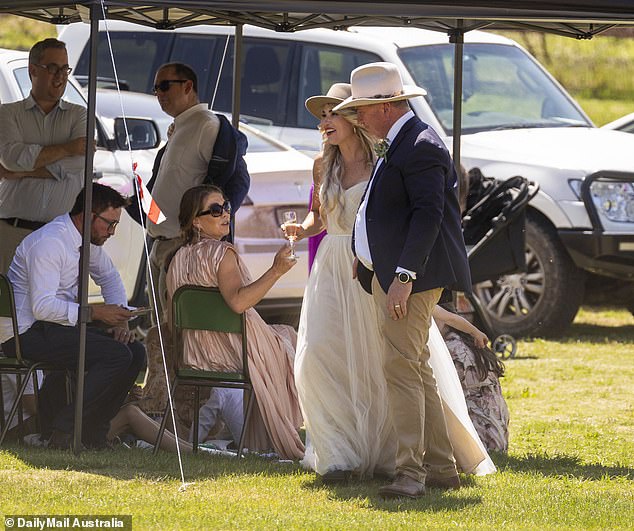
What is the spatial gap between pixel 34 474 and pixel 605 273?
590 centimetres

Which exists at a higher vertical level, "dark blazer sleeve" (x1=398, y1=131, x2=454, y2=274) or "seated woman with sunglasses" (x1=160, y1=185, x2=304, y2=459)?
"dark blazer sleeve" (x1=398, y1=131, x2=454, y2=274)

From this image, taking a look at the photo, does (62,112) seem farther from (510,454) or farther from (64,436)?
(510,454)

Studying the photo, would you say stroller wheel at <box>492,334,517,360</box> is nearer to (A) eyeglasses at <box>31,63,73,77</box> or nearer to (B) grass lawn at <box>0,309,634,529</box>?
(B) grass lawn at <box>0,309,634,529</box>

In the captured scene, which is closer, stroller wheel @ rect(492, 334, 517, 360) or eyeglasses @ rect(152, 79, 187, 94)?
eyeglasses @ rect(152, 79, 187, 94)

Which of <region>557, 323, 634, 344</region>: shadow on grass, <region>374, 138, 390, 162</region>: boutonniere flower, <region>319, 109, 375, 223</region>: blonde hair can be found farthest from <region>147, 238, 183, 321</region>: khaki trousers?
<region>557, 323, 634, 344</region>: shadow on grass

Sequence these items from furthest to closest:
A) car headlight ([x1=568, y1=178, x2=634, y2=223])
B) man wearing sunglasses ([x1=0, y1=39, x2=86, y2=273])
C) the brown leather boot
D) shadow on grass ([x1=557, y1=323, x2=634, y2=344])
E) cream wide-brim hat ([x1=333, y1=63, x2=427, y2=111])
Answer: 1. shadow on grass ([x1=557, y1=323, x2=634, y2=344])
2. car headlight ([x1=568, y1=178, x2=634, y2=223])
3. man wearing sunglasses ([x1=0, y1=39, x2=86, y2=273])
4. cream wide-brim hat ([x1=333, y1=63, x2=427, y2=111])
5. the brown leather boot

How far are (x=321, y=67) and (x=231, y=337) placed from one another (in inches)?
185

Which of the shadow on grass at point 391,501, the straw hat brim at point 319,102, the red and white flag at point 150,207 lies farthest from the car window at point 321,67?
the shadow on grass at point 391,501

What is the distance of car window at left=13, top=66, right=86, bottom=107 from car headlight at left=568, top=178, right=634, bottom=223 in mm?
3808

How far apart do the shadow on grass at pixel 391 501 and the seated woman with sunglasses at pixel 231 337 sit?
2.36ft

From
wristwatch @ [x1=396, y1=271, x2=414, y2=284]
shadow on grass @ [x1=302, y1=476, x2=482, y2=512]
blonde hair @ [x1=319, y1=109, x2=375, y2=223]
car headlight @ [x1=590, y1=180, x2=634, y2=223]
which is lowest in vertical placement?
shadow on grass @ [x1=302, y1=476, x2=482, y2=512]

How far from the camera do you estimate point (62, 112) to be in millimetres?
8117

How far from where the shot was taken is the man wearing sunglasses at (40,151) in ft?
26.3

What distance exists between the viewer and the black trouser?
22.3 feet
